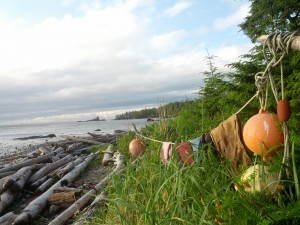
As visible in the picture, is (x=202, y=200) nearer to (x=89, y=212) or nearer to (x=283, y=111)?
(x=283, y=111)

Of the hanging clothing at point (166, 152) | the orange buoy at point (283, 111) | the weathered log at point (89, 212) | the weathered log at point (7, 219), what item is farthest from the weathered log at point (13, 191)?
the orange buoy at point (283, 111)

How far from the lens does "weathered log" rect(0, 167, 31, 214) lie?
7552mm

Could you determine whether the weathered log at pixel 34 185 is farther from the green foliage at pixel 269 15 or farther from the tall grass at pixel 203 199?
the green foliage at pixel 269 15

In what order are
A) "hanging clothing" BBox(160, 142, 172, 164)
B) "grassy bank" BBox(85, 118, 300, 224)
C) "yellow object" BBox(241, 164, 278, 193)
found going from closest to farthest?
"grassy bank" BBox(85, 118, 300, 224)
"yellow object" BBox(241, 164, 278, 193)
"hanging clothing" BBox(160, 142, 172, 164)

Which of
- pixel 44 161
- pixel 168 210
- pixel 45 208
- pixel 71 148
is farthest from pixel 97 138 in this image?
pixel 168 210

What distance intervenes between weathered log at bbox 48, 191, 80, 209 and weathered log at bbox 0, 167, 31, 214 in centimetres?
127

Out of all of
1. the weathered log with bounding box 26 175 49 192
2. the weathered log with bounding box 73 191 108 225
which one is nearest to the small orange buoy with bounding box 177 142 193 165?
the weathered log with bounding box 73 191 108 225

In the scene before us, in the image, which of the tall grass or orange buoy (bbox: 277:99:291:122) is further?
orange buoy (bbox: 277:99:291:122)

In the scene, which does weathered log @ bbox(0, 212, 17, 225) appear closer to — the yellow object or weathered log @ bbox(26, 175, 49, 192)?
weathered log @ bbox(26, 175, 49, 192)

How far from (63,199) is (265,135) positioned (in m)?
5.64

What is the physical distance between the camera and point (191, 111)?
936cm

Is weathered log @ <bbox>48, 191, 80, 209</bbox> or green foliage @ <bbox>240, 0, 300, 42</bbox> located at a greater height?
green foliage @ <bbox>240, 0, 300, 42</bbox>

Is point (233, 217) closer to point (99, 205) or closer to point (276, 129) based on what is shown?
point (276, 129)

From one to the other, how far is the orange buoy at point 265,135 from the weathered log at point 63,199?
5271 mm
